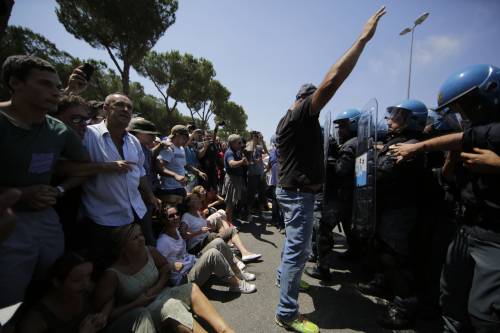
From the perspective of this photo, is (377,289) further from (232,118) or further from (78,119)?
(232,118)

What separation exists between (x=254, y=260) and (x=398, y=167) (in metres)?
2.39

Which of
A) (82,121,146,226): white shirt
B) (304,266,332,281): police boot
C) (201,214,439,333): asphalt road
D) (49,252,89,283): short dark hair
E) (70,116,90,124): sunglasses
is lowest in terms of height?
(201,214,439,333): asphalt road

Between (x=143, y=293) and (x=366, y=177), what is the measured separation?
215 cm

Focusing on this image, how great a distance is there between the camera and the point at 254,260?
3707 millimetres

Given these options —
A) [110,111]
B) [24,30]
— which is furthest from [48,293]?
[24,30]

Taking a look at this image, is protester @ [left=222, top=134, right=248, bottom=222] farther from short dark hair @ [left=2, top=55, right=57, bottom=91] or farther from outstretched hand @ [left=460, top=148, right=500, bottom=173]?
outstretched hand @ [left=460, top=148, right=500, bottom=173]

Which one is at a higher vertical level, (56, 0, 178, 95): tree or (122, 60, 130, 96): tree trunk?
(56, 0, 178, 95): tree

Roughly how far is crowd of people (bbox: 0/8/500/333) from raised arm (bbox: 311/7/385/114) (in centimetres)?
1

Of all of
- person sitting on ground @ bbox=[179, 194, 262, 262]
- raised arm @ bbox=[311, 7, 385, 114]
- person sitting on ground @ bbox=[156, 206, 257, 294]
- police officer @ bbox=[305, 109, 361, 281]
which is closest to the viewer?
raised arm @ bbox=[311, 7, 385, 114]

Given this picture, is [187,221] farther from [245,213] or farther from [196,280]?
[245,213]

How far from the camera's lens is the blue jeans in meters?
2.09

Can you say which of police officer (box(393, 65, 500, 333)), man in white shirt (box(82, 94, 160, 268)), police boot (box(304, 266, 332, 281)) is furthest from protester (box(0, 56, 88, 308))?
police boot (box(304, 266, 332, 281))

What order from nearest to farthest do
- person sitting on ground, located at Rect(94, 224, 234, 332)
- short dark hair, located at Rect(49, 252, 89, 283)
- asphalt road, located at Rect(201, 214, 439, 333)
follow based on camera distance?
short dark hair, located at Rect(49, 252, 89, 283)
person sitting on ground, located at Rect(94, 224, 234, 332)
asphalt road, located at Rect(201, 214, 439, 333)

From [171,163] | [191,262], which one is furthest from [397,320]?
[171,163]
